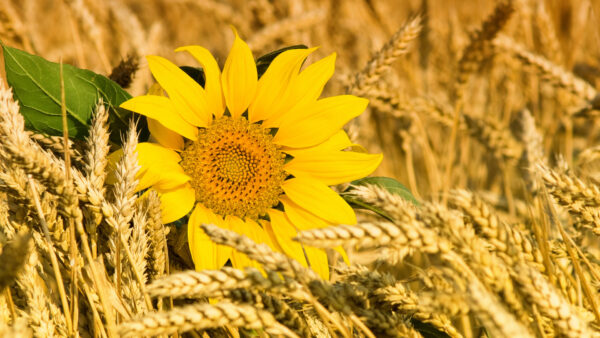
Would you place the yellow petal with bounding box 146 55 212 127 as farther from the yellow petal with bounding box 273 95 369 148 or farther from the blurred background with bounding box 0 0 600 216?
the blurred background with bounding box 0 0 600 216

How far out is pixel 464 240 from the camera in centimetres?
70

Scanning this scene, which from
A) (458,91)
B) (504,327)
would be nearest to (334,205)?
(504,327)

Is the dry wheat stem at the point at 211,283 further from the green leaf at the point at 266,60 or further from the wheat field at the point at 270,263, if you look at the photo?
the green leaf at the point at 266,60

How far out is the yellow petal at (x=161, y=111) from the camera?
842mm

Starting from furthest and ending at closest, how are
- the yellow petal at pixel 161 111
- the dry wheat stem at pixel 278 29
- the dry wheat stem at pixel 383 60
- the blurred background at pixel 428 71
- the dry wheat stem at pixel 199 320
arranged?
the dry wheat stem at pixel 278 29
the blurred background at pixel 428 71
the dry wheat stem at pixel 383 60
the yellow petal at pixel 161 111
the dry wheat stem at pixel 199 320

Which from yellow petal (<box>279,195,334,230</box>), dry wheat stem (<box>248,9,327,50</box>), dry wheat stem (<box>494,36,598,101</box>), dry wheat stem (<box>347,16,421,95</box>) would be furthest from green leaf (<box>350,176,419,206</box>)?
dry wheat stem (<box>248,9,327,50</box>)

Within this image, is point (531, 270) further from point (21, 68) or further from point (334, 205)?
point (21, 68)

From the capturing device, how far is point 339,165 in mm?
941

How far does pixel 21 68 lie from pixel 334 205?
2.05ft

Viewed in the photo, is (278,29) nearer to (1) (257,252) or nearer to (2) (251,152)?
(2) (251,152)

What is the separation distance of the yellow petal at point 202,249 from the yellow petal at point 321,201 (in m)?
0.16

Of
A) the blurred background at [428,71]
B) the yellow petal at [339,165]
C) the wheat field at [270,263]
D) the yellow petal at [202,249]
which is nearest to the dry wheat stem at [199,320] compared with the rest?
the wheat field at [270,263]

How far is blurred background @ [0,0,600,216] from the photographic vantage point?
68.7 inches

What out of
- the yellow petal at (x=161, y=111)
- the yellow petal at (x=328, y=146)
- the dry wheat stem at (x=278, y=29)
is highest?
the dry wheat stem at (x=278, y=29)
